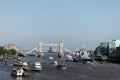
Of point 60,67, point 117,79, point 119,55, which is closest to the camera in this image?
point 117,79

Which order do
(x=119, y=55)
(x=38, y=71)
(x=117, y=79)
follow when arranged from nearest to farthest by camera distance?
(x=117, y=79) → (x=38, y=71) → (x=119, y=55)

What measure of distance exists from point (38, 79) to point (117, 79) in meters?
16.7

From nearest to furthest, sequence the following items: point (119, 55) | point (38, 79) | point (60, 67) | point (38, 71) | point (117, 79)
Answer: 1. point (38, 79)
2. point (117, 79)
3. point (38, 71)
4. point (60, 67)
5. point (119, 55)

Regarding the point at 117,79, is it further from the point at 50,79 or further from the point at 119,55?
the point at 119,55

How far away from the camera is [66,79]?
7150 cm

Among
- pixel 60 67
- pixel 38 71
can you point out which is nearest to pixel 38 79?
pixel 38 71

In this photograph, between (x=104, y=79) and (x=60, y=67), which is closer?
(x=104, y=79)

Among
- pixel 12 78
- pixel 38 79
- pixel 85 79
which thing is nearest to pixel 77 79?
pixel 85 79

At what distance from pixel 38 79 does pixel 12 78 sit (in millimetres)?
5473

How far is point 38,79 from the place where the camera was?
6962 centimetres

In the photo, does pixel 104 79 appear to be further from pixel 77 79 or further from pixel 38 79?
pixel 38 79

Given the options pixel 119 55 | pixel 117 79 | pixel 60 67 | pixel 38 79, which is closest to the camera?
pixel 38 79

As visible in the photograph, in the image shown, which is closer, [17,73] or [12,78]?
[12,78]

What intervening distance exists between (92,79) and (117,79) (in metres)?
5.50
